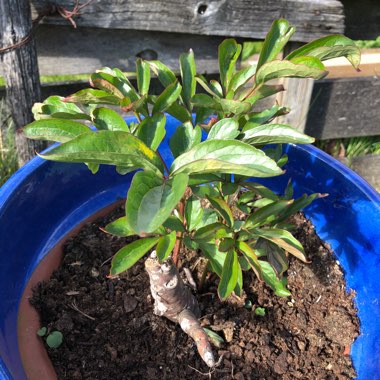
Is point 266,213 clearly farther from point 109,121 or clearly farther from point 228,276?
point 109,121

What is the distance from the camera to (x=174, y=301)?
0.99 m

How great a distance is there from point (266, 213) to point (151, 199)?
1.37ft

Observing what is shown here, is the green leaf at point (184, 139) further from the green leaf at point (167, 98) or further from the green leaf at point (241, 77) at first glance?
the green leaf at point (241, 77)

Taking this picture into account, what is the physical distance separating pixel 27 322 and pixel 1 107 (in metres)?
1.00

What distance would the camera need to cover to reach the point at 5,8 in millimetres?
1372

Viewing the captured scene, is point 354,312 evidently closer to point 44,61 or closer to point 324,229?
point 324,229

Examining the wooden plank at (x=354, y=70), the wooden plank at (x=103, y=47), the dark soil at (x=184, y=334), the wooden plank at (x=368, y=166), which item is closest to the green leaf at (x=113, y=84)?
the dark soil at (x=184, y=334)

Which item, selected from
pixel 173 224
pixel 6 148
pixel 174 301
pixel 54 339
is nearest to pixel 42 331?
pixel 54 339

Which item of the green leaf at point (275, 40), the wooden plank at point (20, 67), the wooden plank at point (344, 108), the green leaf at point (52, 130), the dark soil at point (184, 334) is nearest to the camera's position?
the green leaf at point (52, 130)

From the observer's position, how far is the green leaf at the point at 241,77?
880mm

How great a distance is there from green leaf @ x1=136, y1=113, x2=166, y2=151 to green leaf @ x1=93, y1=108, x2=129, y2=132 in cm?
3

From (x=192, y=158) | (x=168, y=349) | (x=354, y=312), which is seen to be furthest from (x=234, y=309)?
(x=192, y=158)

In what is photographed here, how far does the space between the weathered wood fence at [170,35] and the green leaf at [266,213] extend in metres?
1.00

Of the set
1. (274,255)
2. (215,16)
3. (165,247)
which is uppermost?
(215,16)
